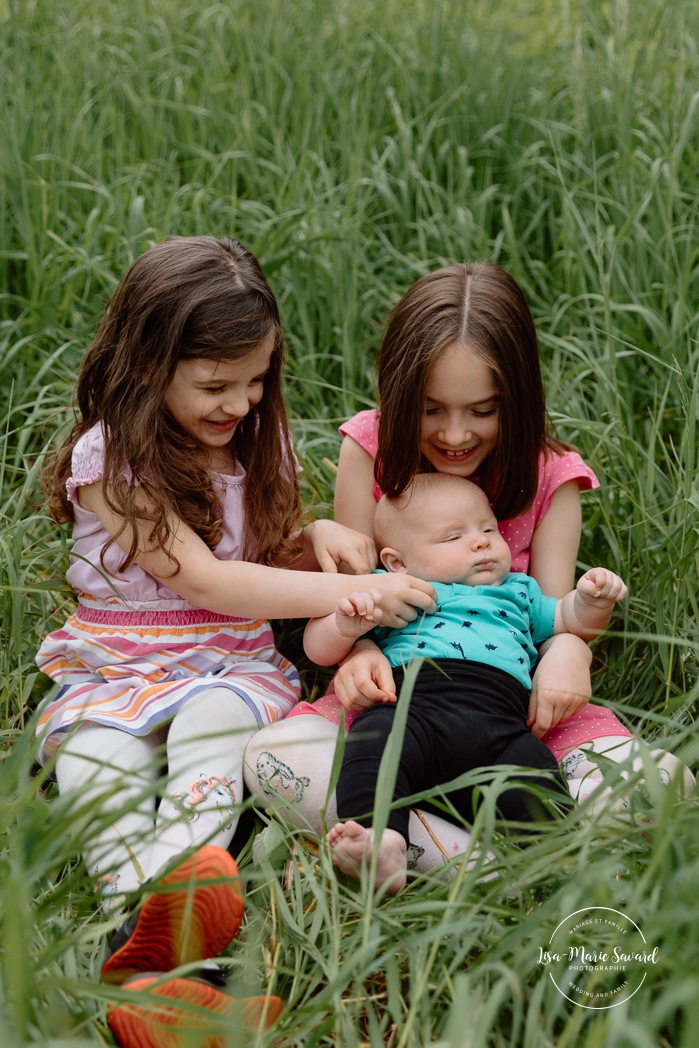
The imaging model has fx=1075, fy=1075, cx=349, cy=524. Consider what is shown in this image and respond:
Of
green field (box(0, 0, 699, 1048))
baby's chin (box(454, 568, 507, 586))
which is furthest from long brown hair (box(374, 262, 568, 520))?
green field (box(0, 0, 699, 1048))

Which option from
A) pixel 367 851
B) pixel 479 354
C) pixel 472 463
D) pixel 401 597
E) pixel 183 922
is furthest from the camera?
pixel 472 463

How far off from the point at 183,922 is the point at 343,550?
2.95 feet

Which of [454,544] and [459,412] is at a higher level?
[459,412]

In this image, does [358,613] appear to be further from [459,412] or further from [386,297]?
[386,297]

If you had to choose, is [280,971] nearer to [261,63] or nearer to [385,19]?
[261,63]

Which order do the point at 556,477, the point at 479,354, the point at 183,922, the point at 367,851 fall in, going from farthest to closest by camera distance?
the point at 556,477 → the point at 479,354 → the point at 367,851 → the point at 183,922

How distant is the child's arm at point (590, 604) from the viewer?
6.60ft

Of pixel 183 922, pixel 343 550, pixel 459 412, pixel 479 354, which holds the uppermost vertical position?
pixel 479 354

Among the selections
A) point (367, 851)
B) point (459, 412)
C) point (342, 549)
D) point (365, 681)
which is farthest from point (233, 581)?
point (367, 851)

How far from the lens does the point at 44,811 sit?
1.33 meters

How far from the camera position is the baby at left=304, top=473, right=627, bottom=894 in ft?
6.03

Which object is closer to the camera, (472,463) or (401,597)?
(401,597)

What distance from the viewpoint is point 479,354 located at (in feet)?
6.93

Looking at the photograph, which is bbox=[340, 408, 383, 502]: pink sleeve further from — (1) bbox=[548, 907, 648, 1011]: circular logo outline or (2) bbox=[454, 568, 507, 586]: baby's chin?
(1) bbox=[548, 907, 648, 1011]: circular logo outline
